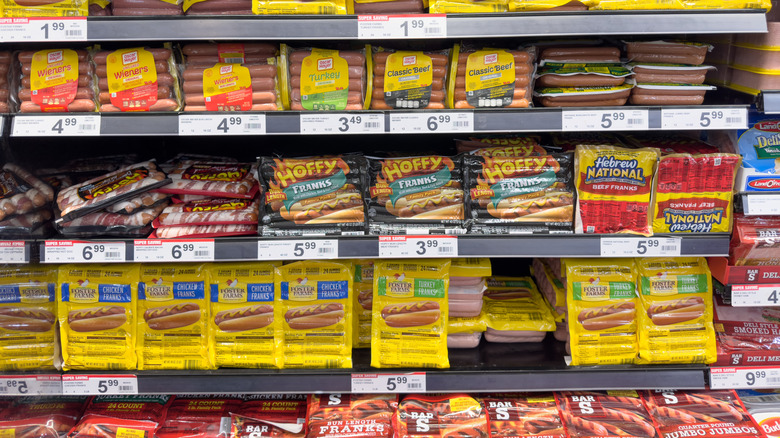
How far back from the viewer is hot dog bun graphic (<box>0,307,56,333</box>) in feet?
6.55

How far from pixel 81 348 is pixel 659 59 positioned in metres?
2.22

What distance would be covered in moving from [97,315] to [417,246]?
3.80ft

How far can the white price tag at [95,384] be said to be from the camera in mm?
1957

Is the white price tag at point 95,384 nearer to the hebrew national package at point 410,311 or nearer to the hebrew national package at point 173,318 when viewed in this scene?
the hebrew national package at point 173,318

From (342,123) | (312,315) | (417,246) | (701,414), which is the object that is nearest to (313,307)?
(312,315)

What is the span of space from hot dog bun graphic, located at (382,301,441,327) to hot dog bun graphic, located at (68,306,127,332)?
937 millimetres

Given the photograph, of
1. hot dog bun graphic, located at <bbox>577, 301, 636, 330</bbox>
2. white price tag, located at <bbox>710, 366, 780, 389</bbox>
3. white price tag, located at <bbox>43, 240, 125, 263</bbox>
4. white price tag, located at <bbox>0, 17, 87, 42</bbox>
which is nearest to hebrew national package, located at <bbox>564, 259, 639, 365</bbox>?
hot dog bun graphic, located at <bbox>577, 301, 636, 330</bbox>

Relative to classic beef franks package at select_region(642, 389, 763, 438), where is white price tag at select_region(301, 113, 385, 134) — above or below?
above

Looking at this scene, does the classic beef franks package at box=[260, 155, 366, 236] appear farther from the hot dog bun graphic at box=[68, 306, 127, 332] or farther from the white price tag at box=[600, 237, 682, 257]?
the white price tag at box=[600, 237, 682, 257]

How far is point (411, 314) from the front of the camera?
1999mm

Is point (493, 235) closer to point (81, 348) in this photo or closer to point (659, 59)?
point (659, 59)

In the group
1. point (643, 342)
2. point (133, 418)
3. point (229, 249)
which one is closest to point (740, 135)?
point (643, 342)

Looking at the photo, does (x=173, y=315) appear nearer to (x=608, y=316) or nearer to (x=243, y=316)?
(x=243, y=316)

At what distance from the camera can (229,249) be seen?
1845 mm
